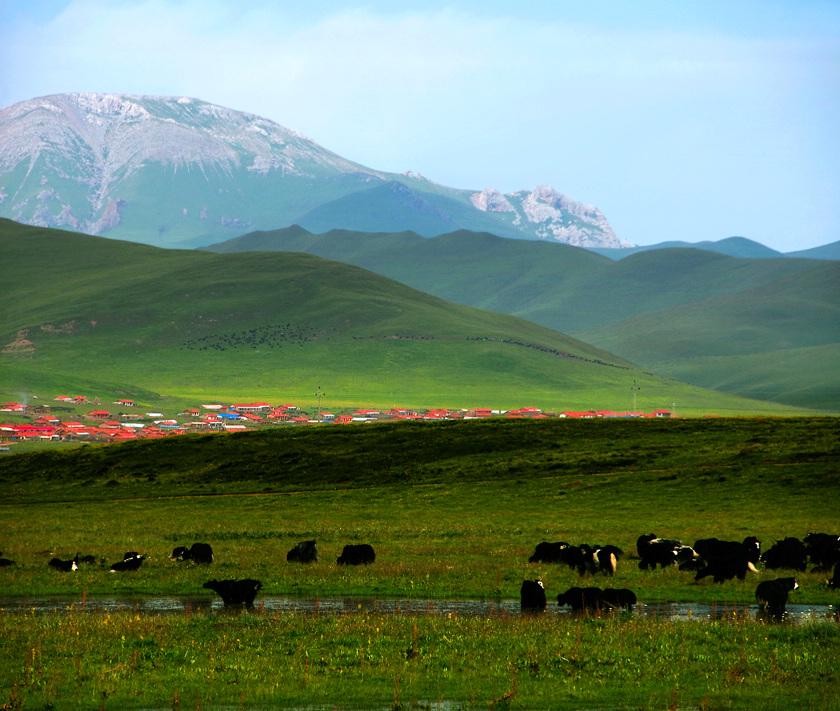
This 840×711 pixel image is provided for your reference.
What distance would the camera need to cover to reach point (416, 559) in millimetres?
31516

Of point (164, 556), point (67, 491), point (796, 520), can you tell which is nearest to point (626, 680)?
point (164, 556)

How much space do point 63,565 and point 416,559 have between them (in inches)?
434

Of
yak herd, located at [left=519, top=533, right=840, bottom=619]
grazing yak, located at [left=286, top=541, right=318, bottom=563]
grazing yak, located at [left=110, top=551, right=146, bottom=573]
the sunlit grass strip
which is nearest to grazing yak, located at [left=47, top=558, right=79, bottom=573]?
grazing yak, located at [left=110, top=551, right=146, bottom=573]

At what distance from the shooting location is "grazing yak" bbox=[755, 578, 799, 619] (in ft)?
73.5

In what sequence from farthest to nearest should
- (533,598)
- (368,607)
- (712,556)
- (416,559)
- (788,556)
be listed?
(416,559) < (788,556) < (712,556) < (368,607) < (533,598)

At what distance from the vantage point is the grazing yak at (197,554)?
31203mm

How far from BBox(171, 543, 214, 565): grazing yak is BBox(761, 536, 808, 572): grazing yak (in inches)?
683

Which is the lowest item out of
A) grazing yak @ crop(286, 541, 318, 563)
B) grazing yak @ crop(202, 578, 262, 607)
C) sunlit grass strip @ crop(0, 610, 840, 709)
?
grazing yak @ crop(286, 541, 318, 563)

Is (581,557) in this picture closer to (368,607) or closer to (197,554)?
(368,607)

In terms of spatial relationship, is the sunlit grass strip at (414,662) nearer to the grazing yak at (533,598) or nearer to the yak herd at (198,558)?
the grazing yak at (533,598)

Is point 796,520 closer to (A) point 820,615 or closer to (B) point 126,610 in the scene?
(A) point 820,615

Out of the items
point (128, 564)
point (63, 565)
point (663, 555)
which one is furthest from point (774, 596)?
point (63, 565)

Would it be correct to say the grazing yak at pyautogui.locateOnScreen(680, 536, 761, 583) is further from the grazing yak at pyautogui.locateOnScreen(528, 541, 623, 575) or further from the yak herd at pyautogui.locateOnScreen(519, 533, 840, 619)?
the grazing yak at pyautogui.locateOnScreen(528, 541, 623, 575)

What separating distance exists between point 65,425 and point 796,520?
17990 centimetres
